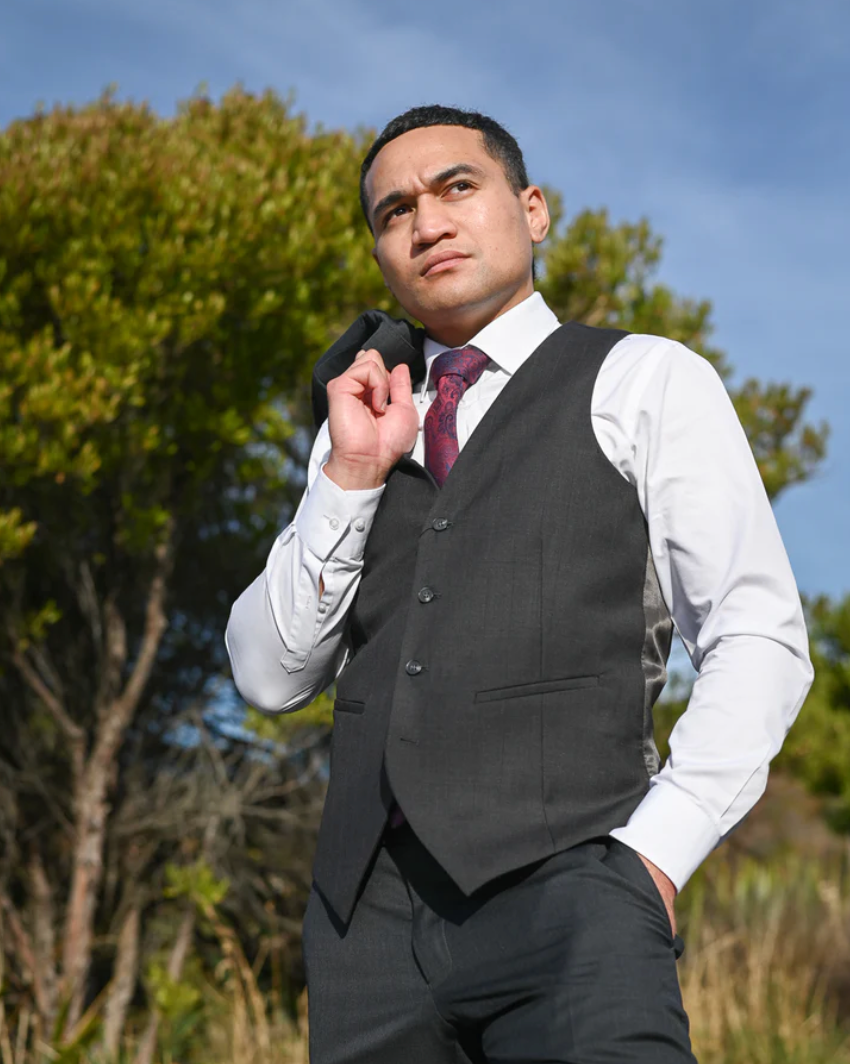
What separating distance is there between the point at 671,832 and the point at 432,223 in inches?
45.2

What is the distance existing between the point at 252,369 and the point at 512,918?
15.0ft

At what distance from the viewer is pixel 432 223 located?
2.06m

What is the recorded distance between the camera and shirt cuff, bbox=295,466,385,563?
192 cm

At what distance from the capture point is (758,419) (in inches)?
280

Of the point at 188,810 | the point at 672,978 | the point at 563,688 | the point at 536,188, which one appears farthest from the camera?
the point at 188,810

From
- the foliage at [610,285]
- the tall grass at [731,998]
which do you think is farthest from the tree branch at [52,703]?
the foliage at [610,285]

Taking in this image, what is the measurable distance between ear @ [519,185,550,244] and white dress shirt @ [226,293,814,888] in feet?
0.74

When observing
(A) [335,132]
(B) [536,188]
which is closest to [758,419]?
(A) [335,132]

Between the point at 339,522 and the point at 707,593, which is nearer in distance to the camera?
the point at 707,593

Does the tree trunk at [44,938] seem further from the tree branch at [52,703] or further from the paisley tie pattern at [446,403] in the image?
the paisley tie pattern at [446,403]

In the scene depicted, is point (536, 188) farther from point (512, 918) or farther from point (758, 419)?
point (758, 419)

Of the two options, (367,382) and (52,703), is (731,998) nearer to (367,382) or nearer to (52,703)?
(52,703)

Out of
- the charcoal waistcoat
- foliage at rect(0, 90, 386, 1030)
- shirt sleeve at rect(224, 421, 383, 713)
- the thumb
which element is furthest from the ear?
foliage at rect(0, 90, 386, 1030)

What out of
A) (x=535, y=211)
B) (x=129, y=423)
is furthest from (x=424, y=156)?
(x=129, y=423)
